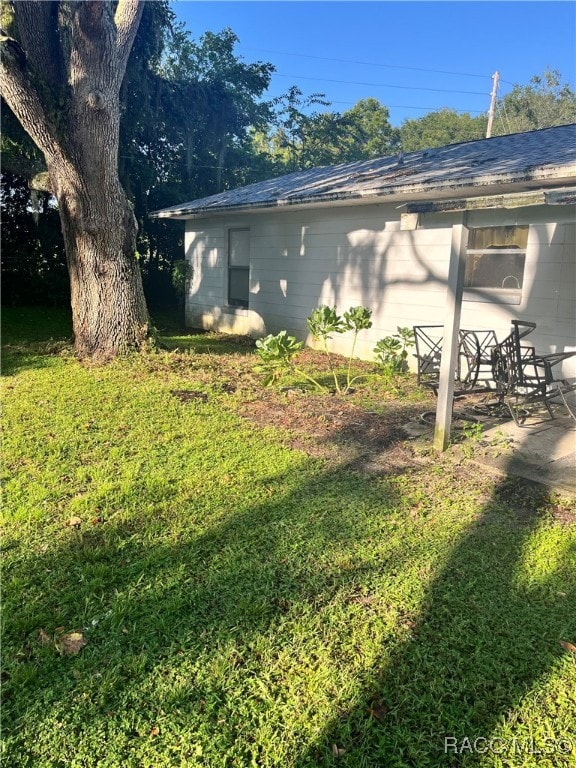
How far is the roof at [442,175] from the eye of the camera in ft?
17.1

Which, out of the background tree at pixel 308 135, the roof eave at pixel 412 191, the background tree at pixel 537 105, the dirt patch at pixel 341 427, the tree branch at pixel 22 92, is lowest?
the dirt patch at pixel 341 427

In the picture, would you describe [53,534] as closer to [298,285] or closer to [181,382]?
[181,382]

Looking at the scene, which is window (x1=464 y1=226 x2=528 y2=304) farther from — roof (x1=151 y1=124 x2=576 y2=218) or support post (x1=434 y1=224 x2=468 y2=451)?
support post (x1=434 y1=224 x2=468 y2=451)

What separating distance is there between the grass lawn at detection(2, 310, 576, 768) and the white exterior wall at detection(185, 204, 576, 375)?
2.86m

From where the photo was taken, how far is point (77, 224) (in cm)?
711

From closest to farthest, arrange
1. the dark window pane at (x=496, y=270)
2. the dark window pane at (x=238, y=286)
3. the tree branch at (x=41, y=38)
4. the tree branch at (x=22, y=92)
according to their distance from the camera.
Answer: the tree branch at (x=22, y=92)
the dark window pane at (x=496, y=270)
the tree branch at (x=41, y=38)
the dark window pane at (x=238, y=286)

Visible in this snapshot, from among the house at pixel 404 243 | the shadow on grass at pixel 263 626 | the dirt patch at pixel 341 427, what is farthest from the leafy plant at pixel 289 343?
the shadow on grass at pixel 263 626

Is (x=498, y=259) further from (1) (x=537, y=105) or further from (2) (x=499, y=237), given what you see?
(1) (x=537, y=105)

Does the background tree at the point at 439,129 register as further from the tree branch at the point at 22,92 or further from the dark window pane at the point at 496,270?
the tree branch at the point at 22,92

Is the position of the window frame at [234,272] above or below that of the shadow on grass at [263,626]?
above

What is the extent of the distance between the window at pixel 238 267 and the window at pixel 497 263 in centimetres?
497

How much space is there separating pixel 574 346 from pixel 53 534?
5.48 metres

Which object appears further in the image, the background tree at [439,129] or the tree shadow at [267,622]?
the background tree at [439,129]

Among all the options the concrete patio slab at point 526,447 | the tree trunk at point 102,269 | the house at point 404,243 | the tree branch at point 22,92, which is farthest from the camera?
the tree trunk at point 102,269
